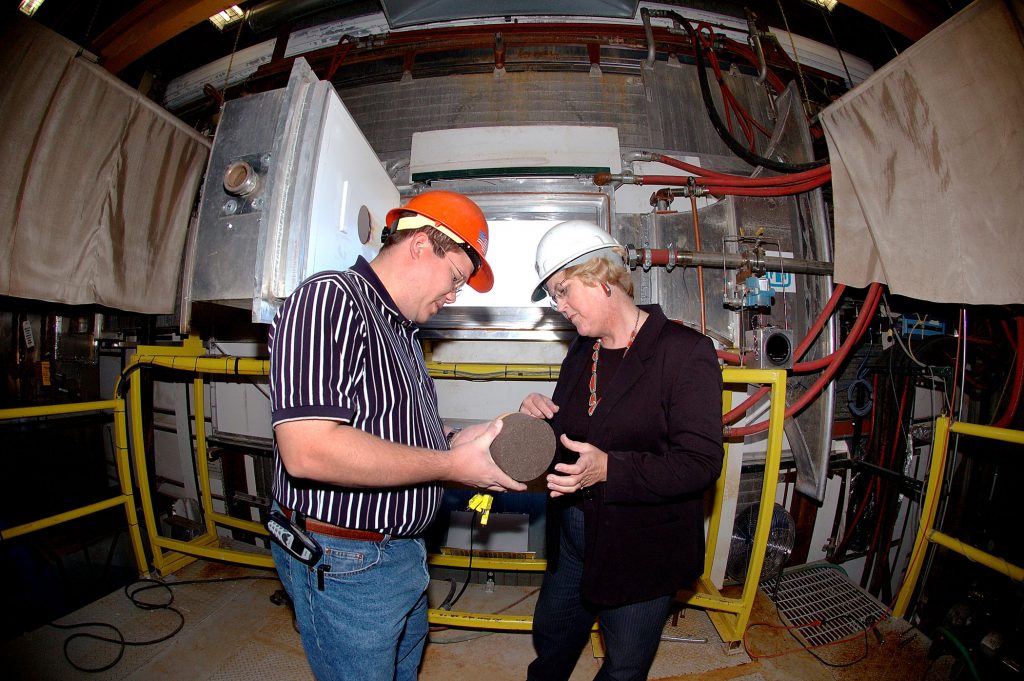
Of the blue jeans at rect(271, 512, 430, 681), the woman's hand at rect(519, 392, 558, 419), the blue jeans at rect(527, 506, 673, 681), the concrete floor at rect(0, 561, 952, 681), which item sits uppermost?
the woman's hand at rect(519, 392, 558, 419)

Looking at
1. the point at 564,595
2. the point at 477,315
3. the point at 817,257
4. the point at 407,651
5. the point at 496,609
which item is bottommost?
the point at 496,609

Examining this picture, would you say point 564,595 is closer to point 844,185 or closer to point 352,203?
point 352,203

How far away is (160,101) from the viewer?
13.9ft

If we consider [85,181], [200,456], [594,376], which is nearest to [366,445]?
[594,376]

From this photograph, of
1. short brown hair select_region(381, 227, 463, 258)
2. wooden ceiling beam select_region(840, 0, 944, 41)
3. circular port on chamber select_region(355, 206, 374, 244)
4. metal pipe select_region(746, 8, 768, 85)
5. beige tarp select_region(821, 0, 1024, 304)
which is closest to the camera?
short brown hair select_region(381, 227, 463, 258)

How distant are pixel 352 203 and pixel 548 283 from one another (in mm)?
1124

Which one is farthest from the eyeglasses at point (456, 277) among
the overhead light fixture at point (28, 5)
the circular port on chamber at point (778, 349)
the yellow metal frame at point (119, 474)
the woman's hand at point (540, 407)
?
the overhead light fixture at point (28, 5)

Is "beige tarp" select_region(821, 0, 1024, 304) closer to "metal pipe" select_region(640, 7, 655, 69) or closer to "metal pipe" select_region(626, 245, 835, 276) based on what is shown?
"metal pipe" select_region(626, 245, 835, 276)

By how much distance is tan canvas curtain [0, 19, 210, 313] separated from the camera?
6.82 ft

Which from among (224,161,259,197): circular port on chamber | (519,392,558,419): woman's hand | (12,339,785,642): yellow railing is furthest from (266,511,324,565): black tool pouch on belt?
(12,339,785,642): yellow railing

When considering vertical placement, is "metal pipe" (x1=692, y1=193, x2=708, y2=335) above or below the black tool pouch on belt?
above

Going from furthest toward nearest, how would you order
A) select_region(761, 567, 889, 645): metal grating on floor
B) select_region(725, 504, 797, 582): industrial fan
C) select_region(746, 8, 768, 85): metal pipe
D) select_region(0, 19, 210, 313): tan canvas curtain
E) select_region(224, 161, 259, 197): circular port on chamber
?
select_region(746, 8, 768, 85): metal pipe → select_region(725, 504, 797, 582): industrial fan → select_region(761, 567, 889, 645): metal grating on floor → select_region(0, 19, 210, 313): tan canvas curtain → select_region(224, 161, 259, 197): circular port on chamber

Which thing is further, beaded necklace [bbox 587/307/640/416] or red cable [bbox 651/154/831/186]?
red cable [bbox 651/154/831/186]

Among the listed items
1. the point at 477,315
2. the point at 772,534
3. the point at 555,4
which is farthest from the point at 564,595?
the point at 555,4
